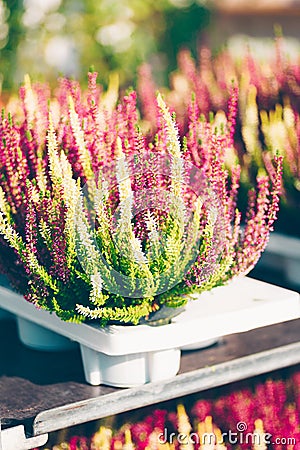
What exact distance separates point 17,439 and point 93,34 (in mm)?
5602

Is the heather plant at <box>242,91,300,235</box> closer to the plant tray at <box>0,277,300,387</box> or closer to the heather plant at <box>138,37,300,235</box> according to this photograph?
the heather plant at <box>138,37,300,235</box>

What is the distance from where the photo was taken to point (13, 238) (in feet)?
6.25

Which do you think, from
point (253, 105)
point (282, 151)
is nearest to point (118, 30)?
point (253, 105)

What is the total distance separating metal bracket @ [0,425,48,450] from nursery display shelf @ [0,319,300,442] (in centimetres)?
1

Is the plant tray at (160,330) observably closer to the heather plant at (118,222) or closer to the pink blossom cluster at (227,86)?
the heather plant at (118,222)

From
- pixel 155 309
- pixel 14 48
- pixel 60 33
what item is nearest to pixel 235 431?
pixel 155 309

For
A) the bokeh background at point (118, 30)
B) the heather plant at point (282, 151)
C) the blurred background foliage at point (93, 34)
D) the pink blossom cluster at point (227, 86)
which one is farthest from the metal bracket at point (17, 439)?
the blurred background foliage at point (93, 34)

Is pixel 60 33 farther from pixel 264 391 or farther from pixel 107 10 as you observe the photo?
pixel 264 391

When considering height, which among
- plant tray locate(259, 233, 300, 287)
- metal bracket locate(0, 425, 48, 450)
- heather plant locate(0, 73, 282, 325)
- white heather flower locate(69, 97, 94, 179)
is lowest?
metal bracket locate(0, 425, 48, 450)

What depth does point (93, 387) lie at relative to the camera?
2.02 metres

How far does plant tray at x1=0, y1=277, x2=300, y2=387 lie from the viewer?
193 cm

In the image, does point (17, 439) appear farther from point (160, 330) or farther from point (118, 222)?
point (118, 222)

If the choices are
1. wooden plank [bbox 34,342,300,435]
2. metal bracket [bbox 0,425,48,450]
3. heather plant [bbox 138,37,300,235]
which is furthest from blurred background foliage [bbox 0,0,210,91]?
metal bracket [bbox 0,425,48,450]

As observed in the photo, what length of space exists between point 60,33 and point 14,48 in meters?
0.61
